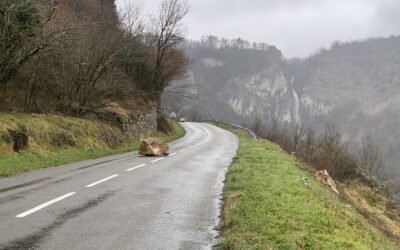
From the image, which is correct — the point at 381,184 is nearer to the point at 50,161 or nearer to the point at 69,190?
the point at 50,161

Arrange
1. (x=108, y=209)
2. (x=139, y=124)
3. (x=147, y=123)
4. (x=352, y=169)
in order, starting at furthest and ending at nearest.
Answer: (x=352, y=169), (x=147, y=123), (x=139, y=124), (x=108, y=209)

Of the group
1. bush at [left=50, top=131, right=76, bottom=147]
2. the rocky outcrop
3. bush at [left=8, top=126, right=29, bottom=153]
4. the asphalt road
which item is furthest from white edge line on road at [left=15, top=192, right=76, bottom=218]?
the rocky outcrop

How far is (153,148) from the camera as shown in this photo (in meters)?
24.6

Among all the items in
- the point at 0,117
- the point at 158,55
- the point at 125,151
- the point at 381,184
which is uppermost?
the point at 158,55

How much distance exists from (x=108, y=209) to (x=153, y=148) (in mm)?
14906

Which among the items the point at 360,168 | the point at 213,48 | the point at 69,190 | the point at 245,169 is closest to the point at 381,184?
the point at 360,168

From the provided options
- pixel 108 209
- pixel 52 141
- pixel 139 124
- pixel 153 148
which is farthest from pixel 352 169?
pixel 108 209

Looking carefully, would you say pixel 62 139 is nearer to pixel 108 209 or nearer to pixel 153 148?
pixel 153 148

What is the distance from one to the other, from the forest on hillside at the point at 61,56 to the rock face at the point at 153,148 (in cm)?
545

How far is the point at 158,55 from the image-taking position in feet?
155

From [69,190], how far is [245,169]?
732cm

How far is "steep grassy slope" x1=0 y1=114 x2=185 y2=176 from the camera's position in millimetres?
17453

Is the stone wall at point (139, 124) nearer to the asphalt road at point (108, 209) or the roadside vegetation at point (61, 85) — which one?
the roadside vegetation at point (61, 85)

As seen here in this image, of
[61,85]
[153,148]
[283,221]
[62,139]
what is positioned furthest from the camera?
[61,85]
